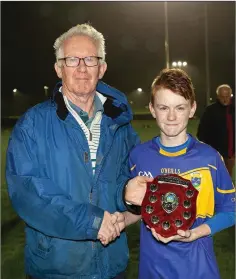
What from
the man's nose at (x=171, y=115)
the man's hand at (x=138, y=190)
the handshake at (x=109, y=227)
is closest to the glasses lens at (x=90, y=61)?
the man's nose at (x=171, y=115)

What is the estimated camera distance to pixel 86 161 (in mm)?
2289

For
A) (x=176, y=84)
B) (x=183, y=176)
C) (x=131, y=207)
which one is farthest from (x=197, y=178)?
(x=176, y=84)

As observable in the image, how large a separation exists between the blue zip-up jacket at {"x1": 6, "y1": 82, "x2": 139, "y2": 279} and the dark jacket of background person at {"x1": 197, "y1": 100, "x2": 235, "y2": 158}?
4.86 m

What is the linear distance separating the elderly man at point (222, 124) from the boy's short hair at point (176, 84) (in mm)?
4762

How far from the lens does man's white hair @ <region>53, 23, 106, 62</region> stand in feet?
8.07

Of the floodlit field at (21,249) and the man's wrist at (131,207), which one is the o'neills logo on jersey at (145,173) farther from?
the floodlit field at (21,249)

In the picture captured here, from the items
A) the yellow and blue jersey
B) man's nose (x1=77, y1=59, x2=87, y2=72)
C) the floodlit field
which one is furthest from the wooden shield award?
the floodlit field

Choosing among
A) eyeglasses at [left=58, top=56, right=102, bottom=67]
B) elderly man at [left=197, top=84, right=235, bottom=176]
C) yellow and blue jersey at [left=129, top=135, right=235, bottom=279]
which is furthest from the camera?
elderly man at [left=197, top=84, right=235, bottom=176]

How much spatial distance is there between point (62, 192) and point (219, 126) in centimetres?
525

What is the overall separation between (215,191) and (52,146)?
997mm

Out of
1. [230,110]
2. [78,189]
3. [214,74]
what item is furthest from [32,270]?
[214,74]

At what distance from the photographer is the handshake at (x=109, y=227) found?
2.13m

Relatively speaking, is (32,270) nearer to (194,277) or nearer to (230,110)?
→ (194,277)

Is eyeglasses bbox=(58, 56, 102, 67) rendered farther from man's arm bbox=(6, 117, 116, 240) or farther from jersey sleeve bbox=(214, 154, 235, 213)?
jersey sleeve bbox=(214, 154, 235, 213)
